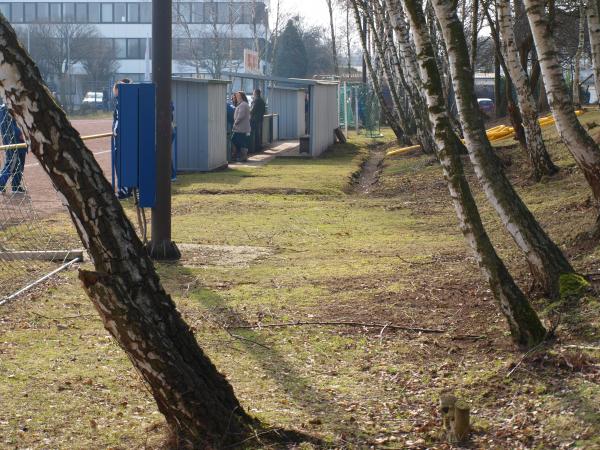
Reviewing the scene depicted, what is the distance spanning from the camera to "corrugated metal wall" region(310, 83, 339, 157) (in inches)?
1158

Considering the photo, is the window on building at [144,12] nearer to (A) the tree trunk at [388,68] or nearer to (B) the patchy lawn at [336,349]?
(A) the tree trunk at [388,68]

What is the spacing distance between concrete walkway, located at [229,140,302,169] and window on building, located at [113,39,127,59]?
38.5 meters

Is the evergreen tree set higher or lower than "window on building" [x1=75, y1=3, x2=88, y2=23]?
lower

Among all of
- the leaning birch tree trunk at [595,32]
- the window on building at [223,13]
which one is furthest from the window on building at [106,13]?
the leaning birch tree trunk at [595,32]

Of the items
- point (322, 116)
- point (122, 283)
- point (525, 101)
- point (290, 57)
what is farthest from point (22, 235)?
point (290, 57)

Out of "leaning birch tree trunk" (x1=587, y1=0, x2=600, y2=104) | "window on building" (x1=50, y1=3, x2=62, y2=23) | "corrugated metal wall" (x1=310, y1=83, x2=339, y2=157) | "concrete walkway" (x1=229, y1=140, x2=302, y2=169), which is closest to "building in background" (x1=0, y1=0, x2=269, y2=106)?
"window on building" (x1=50, y1=3, x2=62, y2=23)

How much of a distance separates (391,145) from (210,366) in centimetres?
3103

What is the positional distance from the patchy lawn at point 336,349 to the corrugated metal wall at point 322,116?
16353 millimetres

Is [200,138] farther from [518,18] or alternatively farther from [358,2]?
[518,18]

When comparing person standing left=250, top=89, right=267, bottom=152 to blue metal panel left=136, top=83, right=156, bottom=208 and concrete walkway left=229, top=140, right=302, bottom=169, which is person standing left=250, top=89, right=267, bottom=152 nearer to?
concrete walkway left=229, top=140, right=302, bottom=169

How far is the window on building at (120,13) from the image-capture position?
75475mm

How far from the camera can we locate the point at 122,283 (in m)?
4.93

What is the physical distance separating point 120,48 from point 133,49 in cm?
91

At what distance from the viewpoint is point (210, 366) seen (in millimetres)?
5262
